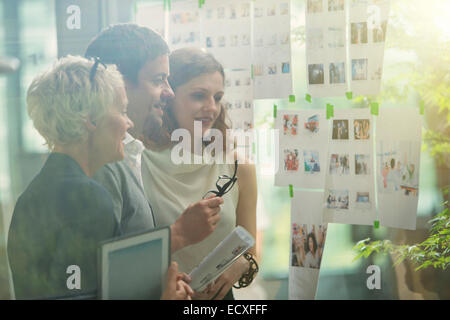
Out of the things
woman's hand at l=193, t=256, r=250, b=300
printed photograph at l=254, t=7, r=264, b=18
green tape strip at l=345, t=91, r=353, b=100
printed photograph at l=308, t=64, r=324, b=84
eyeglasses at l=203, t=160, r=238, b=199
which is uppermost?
printed photograph at l=254, t=7, r=264, b=18

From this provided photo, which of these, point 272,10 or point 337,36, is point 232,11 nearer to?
point 272,10

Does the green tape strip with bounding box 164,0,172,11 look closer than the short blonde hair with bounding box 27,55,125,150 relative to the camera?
No

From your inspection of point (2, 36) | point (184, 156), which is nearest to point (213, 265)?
point (184, 156)

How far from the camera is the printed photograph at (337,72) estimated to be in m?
2.01

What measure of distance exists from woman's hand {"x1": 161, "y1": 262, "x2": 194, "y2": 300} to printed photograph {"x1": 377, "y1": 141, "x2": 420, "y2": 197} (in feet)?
3.09

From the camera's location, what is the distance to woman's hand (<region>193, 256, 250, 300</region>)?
196cm

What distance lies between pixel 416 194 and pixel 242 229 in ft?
2.50

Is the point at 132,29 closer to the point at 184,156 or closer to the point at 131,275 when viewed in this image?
the point at 184,156

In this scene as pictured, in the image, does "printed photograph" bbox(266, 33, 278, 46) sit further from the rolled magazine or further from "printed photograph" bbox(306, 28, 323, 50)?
the rolled magazine

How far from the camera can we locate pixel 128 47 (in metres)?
1.90

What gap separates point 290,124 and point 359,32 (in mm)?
479

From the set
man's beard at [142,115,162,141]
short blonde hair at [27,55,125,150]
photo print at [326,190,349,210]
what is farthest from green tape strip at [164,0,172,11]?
photo print at [326,190,349,210]

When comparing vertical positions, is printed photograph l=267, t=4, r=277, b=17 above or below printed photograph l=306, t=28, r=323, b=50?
above

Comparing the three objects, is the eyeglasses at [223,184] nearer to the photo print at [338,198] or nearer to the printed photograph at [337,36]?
the photo print at [338,198]
